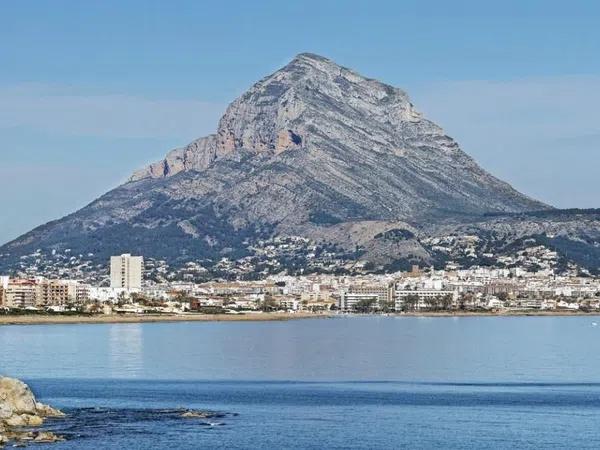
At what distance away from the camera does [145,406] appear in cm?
6981

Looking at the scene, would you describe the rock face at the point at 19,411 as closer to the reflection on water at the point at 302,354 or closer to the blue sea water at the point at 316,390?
the blue sea water at the point at 316,390

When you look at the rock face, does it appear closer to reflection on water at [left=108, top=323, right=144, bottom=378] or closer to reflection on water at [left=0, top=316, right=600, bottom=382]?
reflection on water at [left=0, top=316, right=600, bottom=382]

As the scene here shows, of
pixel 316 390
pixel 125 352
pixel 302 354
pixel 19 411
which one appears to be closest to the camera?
pixel 19 411

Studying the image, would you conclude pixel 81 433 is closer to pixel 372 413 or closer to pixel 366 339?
pixel 372 413

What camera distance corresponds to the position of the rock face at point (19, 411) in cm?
5806

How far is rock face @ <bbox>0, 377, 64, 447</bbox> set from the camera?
190 feet

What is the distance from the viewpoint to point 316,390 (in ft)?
262

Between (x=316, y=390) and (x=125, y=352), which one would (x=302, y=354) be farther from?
(x=316, y=390)

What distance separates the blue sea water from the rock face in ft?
3.69

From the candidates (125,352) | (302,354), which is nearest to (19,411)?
(302,354)

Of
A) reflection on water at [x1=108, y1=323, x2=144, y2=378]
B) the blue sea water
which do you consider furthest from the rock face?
reflection on water at [x1=108, y1=323, x2=144, y2=378]

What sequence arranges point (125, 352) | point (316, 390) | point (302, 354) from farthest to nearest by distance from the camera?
point (125, 352)
point (302, 354)
point (316, 390)

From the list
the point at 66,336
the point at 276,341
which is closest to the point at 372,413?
the point at 276,341

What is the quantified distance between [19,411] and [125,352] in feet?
171
